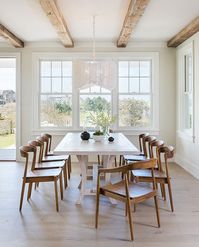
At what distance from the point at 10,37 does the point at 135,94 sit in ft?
9.65

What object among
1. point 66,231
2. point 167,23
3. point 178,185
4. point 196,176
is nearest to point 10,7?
point 167,23

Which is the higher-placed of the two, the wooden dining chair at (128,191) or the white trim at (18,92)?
the white trim at (18,92)

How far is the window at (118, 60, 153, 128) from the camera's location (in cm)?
653

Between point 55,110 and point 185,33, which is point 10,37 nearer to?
point 55,110

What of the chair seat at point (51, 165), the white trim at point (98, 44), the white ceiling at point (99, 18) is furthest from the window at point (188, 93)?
the chair seat at point (51, 165)

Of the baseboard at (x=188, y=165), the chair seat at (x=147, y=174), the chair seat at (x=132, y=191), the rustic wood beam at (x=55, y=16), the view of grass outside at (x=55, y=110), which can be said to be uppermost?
the rustic wood beam at (x=55, y=16)

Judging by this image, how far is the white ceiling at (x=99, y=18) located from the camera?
13.2ft

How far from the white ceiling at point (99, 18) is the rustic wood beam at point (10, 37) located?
90 mm

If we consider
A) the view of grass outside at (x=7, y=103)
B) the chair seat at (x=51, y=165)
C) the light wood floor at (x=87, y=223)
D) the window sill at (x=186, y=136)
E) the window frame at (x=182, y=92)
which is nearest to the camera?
the light wood floor at (x=87, y=223)

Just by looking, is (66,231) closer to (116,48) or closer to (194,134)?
(194,134)

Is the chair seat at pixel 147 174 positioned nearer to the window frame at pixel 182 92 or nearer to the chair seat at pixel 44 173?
the chair seat at pixel 44 173

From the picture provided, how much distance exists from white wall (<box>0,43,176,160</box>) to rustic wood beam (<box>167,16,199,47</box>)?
0.33m

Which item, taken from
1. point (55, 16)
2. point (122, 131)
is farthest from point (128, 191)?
point (122, 131)

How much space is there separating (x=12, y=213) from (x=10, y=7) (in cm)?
288
